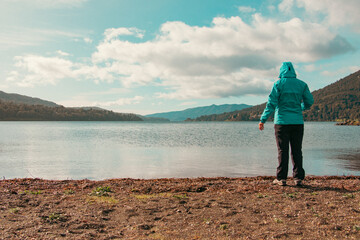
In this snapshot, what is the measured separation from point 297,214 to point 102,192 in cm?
624

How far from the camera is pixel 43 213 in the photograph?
22.0 ft

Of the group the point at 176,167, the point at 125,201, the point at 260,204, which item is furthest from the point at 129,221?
the point at 176,167

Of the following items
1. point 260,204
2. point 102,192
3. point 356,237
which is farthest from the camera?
point 102,192

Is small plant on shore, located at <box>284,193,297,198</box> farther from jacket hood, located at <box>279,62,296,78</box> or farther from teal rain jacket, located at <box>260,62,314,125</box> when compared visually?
jacket hood, located at <box>279,62,296,78</box>

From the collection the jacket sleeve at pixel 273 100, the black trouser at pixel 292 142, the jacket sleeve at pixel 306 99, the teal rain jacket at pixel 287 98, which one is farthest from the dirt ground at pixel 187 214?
the jacket sleeve at pixel 306 99

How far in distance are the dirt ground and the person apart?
3.64 ft

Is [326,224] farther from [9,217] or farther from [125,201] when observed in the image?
[9,217]

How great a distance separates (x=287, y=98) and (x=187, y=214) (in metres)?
5.74

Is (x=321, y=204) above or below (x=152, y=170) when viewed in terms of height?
above

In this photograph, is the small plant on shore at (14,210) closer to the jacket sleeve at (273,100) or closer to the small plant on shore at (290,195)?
the small plant on shore at (290,195)

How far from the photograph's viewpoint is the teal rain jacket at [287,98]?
30.8ft

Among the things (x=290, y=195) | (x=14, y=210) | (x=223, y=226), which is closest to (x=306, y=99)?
(x=290, y=195)

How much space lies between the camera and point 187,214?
6.52 m

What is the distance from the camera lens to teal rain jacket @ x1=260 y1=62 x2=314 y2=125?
938cm
